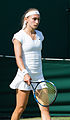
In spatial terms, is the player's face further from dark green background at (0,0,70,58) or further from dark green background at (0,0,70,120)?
dark green background at (0,0,70,58)

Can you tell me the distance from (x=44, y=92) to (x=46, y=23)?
3.83 meters

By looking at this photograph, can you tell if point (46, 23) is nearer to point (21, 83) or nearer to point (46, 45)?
point (46, 45)

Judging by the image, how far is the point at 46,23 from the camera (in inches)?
344

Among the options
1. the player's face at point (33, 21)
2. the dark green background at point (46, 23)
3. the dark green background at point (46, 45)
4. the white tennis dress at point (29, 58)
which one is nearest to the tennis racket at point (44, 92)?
the white tennis dress at point (29, 58)

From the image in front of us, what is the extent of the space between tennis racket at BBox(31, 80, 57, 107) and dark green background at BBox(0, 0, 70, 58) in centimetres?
334

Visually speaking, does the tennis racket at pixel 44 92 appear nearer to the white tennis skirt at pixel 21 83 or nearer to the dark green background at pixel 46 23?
the white tennis skirt at pixel 21 83

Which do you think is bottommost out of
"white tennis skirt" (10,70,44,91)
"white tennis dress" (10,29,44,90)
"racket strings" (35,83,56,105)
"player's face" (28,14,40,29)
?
"racket strings" (35,83,56,105)

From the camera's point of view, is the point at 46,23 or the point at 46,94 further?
the point at 46,23

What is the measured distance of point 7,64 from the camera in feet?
23.3

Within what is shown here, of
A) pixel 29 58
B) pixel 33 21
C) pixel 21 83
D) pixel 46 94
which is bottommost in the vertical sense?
pixel 46 94

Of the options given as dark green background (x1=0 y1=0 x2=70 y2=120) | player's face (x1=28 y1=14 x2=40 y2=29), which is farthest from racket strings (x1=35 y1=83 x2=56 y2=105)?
dark green background (x1=0 y1=0 x2=70 y2=120)

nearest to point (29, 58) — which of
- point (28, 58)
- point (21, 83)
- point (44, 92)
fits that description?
point (28, 58)

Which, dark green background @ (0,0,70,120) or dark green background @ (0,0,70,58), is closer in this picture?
dark green background @ (0,0,70,120)

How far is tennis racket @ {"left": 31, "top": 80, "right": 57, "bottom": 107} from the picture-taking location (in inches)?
197
